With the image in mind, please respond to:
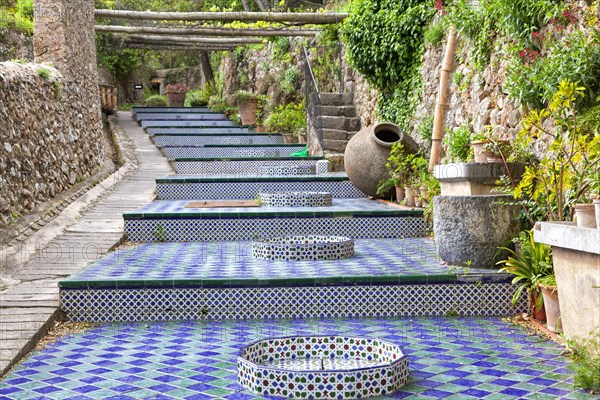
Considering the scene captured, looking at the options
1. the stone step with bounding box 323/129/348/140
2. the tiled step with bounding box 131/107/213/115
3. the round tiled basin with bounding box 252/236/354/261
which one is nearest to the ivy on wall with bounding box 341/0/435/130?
the stone step with bounding box 323/129/348/140

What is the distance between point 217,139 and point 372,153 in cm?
599

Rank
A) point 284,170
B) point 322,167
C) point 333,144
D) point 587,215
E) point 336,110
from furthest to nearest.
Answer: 1. point 336,110
2. point 333,144
3. point 322,167
4. point 284,170
5. point 587,215

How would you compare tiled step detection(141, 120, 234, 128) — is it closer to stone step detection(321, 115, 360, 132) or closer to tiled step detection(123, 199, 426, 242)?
stone step detection(321, 115, 360, 132)

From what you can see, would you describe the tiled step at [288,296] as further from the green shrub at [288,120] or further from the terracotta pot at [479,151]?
the green shrub at [288,120]

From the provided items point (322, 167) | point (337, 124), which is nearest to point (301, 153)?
point (337, 124)

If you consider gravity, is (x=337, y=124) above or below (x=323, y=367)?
above

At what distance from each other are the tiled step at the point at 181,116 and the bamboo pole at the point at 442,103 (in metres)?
9.90

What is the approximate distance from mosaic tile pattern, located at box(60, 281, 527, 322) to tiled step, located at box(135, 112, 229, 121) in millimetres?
12187

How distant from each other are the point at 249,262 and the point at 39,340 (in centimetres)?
174

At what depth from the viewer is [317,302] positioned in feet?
15.3

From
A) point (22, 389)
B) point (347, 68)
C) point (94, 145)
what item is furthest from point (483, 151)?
point (347, 68)

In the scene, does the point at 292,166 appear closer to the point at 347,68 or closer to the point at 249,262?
the point at 347,68

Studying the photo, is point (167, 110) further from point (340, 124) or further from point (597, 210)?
point (597, 210)

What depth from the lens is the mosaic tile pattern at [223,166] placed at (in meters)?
10.4
